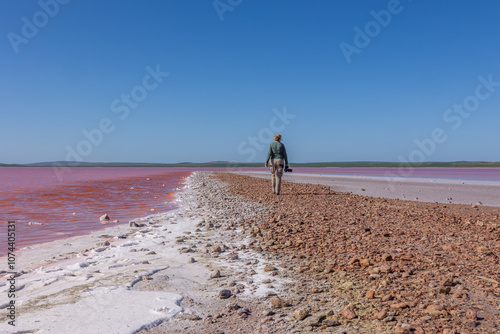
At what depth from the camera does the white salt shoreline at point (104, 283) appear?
329 cm

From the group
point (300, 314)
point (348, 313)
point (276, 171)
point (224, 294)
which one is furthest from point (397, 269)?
point (276, 171)

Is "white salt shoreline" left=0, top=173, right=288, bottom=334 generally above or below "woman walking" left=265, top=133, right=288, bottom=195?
below

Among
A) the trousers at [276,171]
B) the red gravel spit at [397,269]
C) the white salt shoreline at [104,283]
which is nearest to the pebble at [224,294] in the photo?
the white salt shoreline at [104,283]

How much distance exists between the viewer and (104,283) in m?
4.41

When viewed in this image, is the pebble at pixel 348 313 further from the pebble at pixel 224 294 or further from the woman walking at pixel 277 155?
the woman walking at pixel 277 155

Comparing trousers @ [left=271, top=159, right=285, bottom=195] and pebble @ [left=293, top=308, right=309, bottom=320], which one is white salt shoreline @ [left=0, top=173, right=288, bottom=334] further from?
trousers @ [left=271, top=159, right=285, bottom=195]

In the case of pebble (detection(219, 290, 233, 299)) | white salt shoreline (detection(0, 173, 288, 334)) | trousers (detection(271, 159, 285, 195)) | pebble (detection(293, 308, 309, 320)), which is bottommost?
Result: white salt shoreline (detection(0, 173, 288, 334))

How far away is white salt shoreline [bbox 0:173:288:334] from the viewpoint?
3.29 m

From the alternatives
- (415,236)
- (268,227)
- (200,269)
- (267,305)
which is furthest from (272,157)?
(267,305)

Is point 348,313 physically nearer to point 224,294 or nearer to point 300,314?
point 300,314

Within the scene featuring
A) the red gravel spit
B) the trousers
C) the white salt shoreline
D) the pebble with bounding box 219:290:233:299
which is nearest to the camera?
the red gravel spit

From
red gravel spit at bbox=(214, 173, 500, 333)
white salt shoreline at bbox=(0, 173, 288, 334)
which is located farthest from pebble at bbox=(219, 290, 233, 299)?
red gravel spit at bbox=(214, 173, 500, 333)

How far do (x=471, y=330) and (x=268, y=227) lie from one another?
5616 mm

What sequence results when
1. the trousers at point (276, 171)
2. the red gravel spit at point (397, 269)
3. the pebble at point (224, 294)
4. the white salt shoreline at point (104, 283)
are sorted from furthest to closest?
1. the trousers at point (276, 171)
2. the pebble at point (224, 294)
3. the white salt shoreline at point (104, 283)
4. the red gravel spit at point (397, 269)
